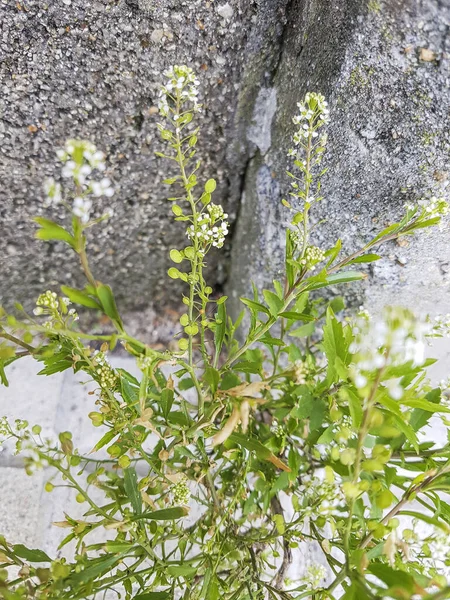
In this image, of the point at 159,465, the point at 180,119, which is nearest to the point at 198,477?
the point at 159,465

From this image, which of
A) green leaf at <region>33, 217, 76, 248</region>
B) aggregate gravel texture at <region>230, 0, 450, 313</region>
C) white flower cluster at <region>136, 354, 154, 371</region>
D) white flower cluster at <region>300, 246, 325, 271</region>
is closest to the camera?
green leaf at <region>33, 217, 76, 248</region>

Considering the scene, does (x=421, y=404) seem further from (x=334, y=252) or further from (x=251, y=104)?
(x=251, y=104)

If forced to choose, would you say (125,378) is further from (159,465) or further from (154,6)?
(154,6)

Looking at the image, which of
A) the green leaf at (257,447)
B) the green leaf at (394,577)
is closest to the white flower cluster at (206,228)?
the green leaf at (257,447)

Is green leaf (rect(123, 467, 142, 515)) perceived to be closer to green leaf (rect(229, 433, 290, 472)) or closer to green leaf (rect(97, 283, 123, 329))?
green leaf (rect(229, 433, 290, 472))

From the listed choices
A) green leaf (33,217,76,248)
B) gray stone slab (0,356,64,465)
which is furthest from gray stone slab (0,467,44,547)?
green leaf (33,217,76,248)
